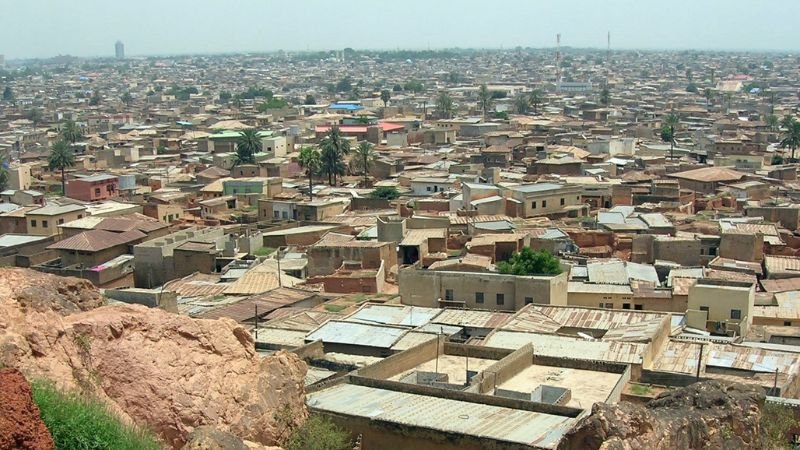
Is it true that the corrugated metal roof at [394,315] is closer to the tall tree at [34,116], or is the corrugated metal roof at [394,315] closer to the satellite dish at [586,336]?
the satellite dish at [586,336]

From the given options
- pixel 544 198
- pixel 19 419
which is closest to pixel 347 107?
pixel 544 198

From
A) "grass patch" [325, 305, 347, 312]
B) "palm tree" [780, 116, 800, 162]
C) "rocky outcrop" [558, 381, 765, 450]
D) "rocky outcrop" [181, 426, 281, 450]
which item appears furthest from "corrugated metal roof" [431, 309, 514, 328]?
"palm tree" [780, 116, 800, 162]

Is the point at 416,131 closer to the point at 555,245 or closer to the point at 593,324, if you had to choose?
the point at 555,245

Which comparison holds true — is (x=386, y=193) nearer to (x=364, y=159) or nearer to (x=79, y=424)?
(x=364, y=159)

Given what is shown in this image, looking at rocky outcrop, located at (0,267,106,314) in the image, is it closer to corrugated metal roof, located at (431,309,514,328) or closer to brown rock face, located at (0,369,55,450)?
brown rock face, located at (0,369,55,450)

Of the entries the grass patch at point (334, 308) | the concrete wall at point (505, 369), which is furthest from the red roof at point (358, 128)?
the concrete wall at point (505, 369)

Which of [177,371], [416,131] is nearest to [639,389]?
[177,371]

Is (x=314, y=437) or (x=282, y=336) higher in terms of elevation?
(x=314, y=437)
